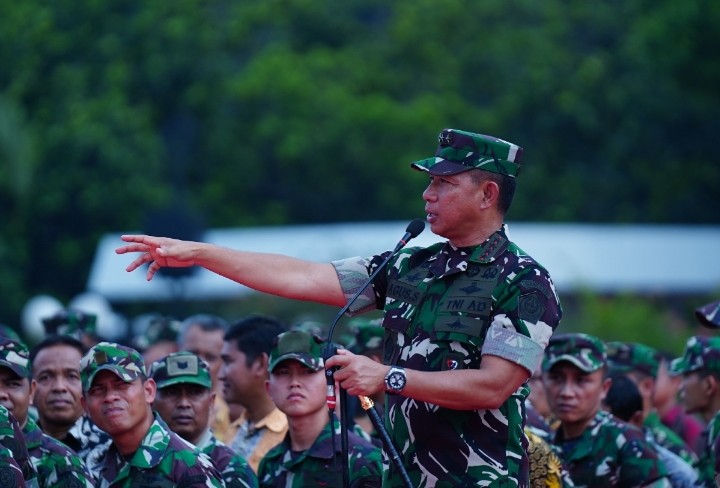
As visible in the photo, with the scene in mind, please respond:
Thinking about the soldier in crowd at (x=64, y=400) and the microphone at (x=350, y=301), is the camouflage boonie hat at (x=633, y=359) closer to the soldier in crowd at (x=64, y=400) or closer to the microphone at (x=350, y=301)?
the soldier in crowd at (x=64, y=400)

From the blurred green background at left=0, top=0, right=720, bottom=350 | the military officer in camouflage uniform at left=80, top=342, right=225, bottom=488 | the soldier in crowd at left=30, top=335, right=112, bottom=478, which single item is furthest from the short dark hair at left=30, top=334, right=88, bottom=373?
the blurred green background at left=0, top=0, right=720, bottom=350

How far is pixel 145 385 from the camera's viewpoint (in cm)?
747

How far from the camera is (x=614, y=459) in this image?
8328 millimetres

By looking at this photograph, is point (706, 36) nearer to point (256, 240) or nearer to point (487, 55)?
point (487, 55)

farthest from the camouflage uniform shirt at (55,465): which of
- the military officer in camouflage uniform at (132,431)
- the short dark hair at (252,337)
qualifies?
the short dark hair at (252,337)

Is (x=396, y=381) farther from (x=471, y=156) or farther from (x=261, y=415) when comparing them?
(x=261, y=415)

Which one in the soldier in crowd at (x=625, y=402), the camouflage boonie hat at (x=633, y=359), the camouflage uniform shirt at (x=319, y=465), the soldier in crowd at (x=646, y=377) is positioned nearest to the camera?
the camouflage uniform shirt at (x=319, y=465)

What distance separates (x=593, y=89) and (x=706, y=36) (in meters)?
4.30

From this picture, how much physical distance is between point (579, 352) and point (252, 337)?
6.82ft

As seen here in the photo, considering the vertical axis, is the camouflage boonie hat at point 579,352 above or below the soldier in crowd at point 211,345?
above

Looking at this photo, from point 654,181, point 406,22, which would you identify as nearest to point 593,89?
point 654,181

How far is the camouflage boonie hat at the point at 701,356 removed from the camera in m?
9.34

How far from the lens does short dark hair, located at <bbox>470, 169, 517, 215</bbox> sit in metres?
5.88

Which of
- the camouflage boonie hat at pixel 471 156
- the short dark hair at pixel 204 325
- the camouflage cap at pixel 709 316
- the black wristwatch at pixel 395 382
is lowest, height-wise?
the short dark hair at pixel 204 325
